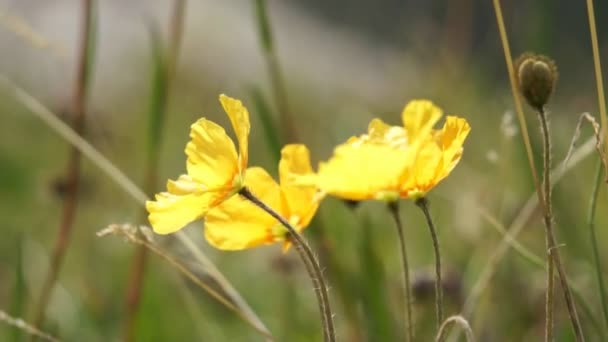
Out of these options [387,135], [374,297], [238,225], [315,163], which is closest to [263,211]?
[238,225]

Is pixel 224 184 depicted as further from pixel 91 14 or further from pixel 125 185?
pixel 91 14

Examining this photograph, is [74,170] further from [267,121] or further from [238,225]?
[238,225]

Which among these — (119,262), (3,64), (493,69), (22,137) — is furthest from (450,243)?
(3,64)

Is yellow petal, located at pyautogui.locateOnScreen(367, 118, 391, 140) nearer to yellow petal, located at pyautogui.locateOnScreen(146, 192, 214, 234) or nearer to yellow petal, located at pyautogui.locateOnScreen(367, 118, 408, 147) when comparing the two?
yellow petal, located at pyautogui.locateOnScreen(367, 118, 408, 147)

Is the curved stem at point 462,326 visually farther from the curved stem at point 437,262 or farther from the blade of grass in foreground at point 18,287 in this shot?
the blade of grass in foreground at point 18,287

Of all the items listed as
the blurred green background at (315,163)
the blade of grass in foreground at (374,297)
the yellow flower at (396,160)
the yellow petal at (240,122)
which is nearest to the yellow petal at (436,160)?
the yellow flower at (396,160)

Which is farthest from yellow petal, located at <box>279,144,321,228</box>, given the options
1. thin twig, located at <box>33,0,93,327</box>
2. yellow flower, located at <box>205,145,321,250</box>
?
thin twig, located at <box>33,0,93,327</box>

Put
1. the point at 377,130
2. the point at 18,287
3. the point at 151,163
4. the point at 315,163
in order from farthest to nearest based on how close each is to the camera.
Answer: the point at 315,163, the point at 151,163, the point at 18,287, the point at 377,130
